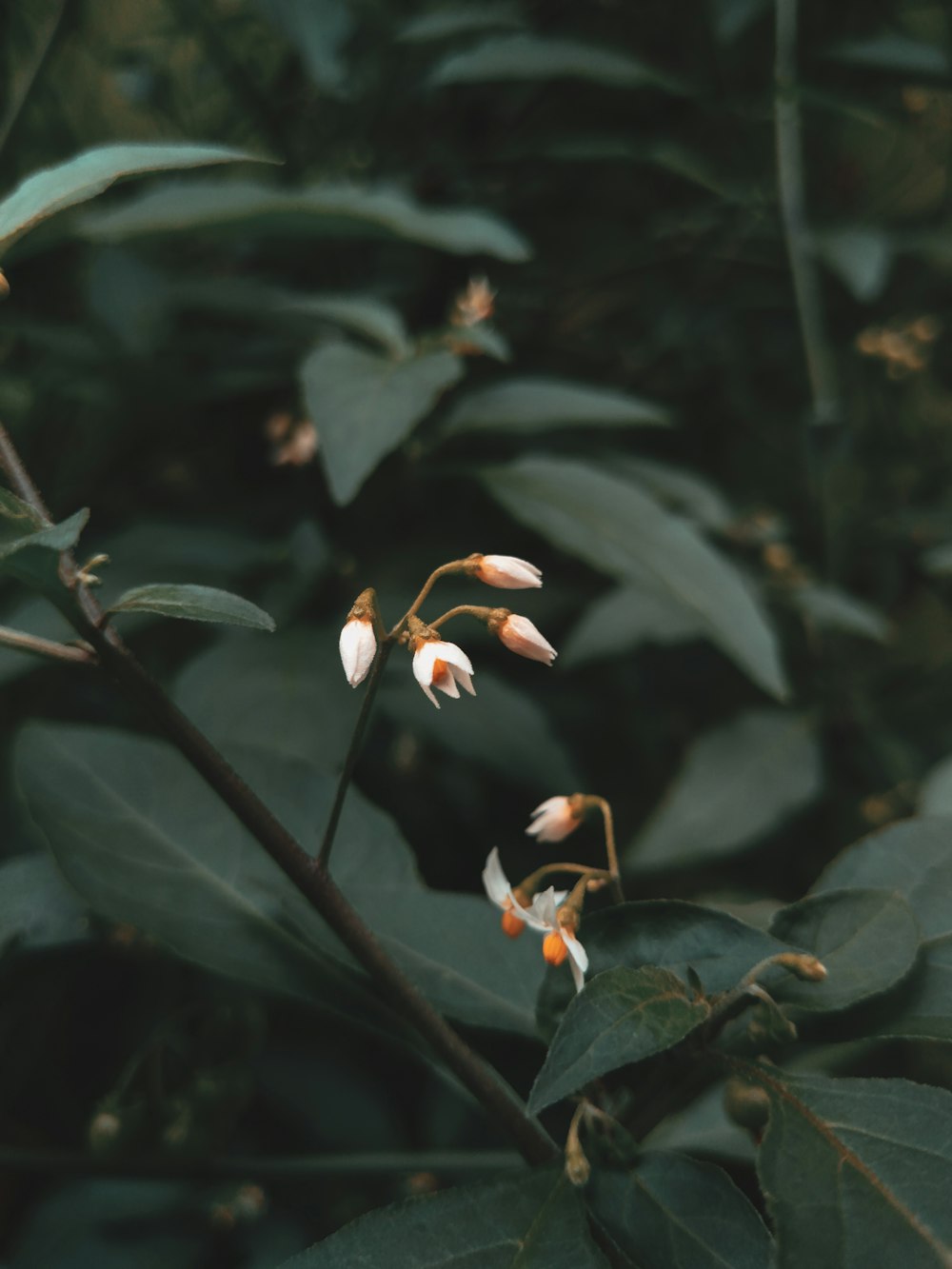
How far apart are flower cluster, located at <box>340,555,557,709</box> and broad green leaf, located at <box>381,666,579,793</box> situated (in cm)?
31

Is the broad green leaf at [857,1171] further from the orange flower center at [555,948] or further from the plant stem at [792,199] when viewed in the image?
the plant stem at [792,199]

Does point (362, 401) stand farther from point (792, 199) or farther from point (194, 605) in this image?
point (792, 199)

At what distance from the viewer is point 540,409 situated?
2.66ft

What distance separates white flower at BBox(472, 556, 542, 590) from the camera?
0.46 m

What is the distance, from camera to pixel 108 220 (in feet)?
2.42

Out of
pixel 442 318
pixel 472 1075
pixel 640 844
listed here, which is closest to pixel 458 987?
pixel 472 1075

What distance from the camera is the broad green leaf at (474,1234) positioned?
0.40m

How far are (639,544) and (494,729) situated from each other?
6.6 inches

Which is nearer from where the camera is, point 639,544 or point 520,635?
point 520,635

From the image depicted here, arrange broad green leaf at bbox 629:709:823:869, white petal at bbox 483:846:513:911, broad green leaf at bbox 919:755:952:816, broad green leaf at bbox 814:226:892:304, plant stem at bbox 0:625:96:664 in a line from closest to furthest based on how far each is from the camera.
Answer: plant stem at bbox 0:625:96:664
white petal at bbox 483:846:513:911
broad green leaf at bbox 919:755:952:816
broad green leaf at bbox 629:709:823:869
broad green leaf at bbox 814:226:892:304

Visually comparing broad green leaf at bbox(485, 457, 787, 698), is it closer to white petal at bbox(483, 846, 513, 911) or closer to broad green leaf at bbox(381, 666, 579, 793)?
broad green leaf at bbox(381, 666, 579, 793)

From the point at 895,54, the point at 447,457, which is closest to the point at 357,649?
the point at 447,457

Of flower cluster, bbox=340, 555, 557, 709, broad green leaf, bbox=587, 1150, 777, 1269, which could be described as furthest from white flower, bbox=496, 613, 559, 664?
broad green leaf, bbox=587, 1150, 777, 1269

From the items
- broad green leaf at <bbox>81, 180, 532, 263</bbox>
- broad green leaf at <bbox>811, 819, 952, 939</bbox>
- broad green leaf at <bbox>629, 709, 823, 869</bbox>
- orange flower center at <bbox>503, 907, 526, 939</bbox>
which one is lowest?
broad green leaf at <bbox>629, 709, 823, 869</bbox>
